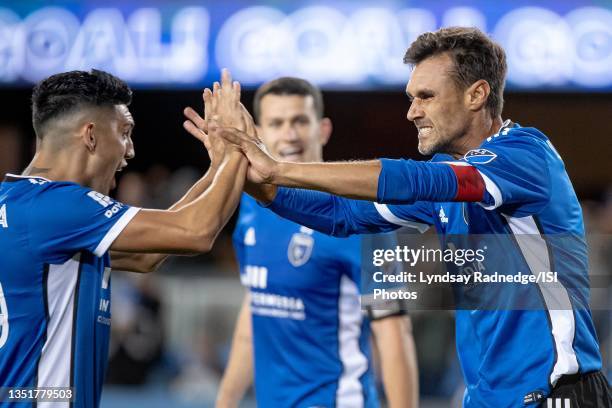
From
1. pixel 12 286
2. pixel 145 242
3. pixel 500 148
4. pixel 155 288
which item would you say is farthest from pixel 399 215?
pixel 155 288

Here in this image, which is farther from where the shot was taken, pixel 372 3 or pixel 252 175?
pixel 372 3

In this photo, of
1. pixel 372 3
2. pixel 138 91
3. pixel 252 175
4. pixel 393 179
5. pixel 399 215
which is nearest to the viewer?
pixel 393 179

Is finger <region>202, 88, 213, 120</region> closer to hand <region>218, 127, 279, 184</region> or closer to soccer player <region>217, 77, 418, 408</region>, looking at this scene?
hand <region>218, 127, 279, 184</region>

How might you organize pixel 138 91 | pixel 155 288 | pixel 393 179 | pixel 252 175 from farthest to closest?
1. pixel 138 91
2. pixel 155 288
3. pixel 252 175
4. pixel 393 179

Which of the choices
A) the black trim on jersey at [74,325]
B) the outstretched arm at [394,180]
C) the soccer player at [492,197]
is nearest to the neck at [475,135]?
the soccer player at [492,197]

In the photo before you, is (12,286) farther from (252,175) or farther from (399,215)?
(399,215)

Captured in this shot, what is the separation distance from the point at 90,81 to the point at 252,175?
73 centimetres

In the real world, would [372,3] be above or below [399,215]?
above

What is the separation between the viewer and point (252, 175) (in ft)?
12.2

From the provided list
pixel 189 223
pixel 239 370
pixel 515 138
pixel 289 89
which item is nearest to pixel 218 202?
pixel 189 223

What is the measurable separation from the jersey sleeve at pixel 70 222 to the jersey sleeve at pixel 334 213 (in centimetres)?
83

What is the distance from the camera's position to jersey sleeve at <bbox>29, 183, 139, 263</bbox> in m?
3.38

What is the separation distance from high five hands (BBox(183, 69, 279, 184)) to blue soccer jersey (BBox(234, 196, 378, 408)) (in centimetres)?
111

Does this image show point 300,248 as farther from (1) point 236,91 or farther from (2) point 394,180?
(2) point 394,180
